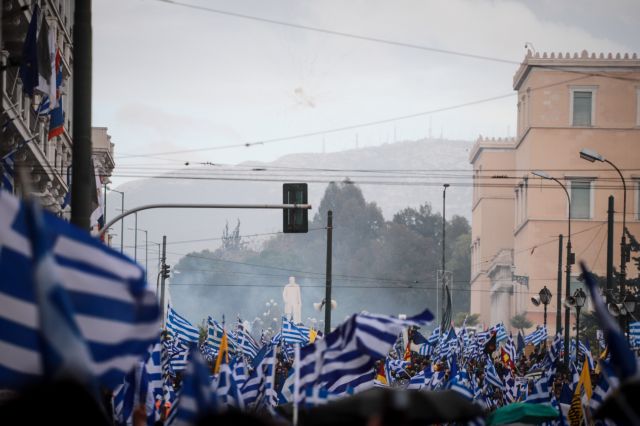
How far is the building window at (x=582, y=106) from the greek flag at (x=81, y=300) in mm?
82534

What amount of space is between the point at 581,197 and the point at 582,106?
21.1ft

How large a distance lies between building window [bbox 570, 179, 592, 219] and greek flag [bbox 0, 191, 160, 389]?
7961 centimetres

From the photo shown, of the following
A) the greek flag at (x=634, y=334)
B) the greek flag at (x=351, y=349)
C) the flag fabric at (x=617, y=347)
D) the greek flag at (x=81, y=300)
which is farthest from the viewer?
the greek flag at (x=634, y=334)

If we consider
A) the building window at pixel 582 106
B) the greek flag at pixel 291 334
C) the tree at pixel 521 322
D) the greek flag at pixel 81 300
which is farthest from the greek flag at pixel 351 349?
the building window at pixel 582 106

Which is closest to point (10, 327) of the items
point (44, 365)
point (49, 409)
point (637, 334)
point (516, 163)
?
point (44, 365)

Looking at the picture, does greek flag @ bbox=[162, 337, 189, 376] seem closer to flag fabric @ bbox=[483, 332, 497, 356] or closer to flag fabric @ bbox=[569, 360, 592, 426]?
flag fabric @ bbox=[569, 360, 592, 426]

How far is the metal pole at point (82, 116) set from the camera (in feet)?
40.4

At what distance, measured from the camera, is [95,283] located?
296 inches

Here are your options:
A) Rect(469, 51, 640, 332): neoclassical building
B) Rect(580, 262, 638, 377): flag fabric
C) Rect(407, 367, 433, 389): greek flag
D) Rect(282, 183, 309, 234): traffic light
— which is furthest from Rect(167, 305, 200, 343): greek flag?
Rect(469, 51, 640, 332): neoclassical building

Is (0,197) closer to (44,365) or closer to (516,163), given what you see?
(44,365)

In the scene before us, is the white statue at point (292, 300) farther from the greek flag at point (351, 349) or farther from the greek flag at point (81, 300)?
the greek flag at point (81, 300)

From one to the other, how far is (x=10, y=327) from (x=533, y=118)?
8350 centimetres

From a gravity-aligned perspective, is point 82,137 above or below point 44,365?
above

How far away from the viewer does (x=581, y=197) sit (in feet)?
282
